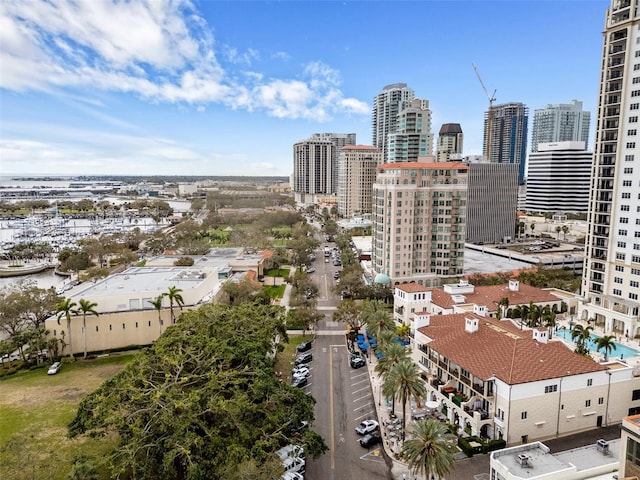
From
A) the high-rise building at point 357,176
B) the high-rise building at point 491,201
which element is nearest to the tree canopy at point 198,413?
the high-rise building at point 491,201

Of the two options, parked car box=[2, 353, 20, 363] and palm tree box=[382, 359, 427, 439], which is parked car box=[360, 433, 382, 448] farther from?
parked car box=[2, 353, 20, 363]

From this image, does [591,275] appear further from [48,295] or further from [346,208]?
[346,208]

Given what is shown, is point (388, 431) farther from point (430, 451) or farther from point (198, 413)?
point (198, 413)

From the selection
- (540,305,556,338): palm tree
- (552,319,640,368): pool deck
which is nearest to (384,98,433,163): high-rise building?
(552,319,640,368): pool deck

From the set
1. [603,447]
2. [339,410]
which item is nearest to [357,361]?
[339,410]

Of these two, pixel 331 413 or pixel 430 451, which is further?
pixel 331 413

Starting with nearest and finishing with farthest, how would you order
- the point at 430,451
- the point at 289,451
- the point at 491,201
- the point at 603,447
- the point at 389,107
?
1. the point at 430,451
2. the point at 603,447
3. the point at 289,451
4. the point at 491,201
5. the point at 389,107
